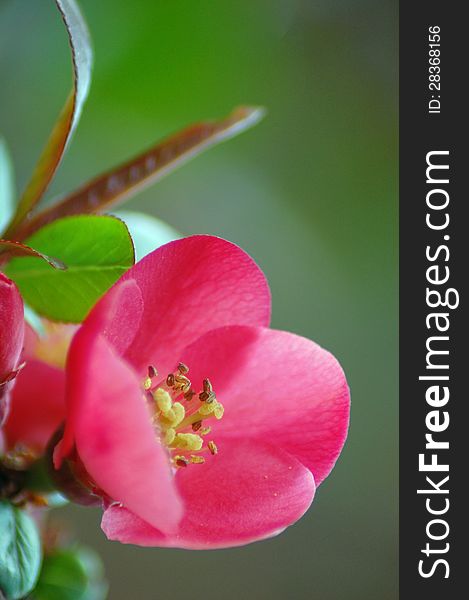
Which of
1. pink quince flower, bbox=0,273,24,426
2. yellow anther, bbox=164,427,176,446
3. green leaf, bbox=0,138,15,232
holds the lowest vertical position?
yellow anther, bbox=164,427,176,446

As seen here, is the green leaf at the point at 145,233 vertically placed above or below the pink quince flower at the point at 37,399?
above

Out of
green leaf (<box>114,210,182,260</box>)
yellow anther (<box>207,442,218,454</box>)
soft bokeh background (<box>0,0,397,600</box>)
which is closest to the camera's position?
yellow anther (<box>207,442,218,454</box>)

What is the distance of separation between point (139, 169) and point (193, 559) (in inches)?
47.5

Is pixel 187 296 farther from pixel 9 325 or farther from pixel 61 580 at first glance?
pixel 61 580

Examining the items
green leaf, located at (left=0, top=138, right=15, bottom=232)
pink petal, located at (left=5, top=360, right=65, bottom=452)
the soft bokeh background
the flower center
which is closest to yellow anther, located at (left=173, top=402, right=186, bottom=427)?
the flower center

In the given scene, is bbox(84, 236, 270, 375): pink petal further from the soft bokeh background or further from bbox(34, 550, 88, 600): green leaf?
the soft bokeh background

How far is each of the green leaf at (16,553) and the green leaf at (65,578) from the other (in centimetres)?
7

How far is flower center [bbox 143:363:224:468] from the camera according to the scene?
0.45 m

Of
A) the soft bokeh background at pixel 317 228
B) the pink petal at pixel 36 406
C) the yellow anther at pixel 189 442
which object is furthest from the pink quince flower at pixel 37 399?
the soft bokeh background at pixel 317 228

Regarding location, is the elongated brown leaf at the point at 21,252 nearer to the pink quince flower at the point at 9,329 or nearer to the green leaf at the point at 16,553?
the pink quince flower at the point at 9,329

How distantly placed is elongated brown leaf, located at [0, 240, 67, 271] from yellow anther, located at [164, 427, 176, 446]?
11 cm

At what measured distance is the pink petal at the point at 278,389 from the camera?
0.45 m

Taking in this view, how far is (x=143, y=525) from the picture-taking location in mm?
389

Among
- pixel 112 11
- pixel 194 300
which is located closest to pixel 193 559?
pixel 112 11
